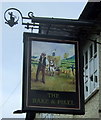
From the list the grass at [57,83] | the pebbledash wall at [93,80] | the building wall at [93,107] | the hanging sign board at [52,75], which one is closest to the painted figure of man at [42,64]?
the hanging sign board at [52,75]

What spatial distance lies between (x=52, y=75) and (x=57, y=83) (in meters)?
0.28

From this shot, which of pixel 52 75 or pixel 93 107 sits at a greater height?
pixel 52 75

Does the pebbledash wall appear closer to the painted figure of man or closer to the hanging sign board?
the hanging sign board

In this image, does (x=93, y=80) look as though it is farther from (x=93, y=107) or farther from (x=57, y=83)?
(x=57, y=83)

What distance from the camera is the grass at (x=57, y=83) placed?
36.0 ft

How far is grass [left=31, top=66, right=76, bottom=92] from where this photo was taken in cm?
1097

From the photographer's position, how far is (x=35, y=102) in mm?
10625

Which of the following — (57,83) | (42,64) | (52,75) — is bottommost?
(57,83)

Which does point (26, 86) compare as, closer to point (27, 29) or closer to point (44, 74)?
point (44, 74)

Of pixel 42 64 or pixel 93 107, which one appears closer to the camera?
pixel 42 64

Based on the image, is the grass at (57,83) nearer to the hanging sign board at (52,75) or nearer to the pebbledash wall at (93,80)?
the hanging sign board at (52,75)

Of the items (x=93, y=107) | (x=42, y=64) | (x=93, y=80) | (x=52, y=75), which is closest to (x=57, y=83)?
(x=52, y=75)

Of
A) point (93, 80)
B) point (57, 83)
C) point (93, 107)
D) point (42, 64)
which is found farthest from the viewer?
point (93, 80)

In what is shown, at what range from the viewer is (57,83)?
11.2 metres
